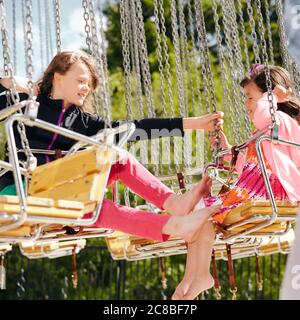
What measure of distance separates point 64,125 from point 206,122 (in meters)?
0.67

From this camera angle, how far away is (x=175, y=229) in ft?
12.2

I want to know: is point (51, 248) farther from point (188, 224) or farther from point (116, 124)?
point (188, 224)

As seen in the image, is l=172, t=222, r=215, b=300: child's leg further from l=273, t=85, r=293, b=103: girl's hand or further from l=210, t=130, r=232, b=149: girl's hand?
l=273, t=85, r=293, b=103: girl's hand

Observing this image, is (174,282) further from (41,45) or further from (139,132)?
(139,132)

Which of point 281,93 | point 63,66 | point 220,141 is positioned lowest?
point 220,141

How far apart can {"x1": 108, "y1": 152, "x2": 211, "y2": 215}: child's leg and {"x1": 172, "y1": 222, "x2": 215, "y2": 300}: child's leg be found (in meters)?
0.16

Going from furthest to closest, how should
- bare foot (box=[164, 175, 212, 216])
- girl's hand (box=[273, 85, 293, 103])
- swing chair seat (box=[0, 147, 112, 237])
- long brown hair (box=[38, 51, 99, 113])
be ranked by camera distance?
girl's hand (box=[273, 85, 293, 103]) < long brown hair (box=[38, 51, 99, 113]) < bare foot (box=[164, 175, 212, 216]) < swing chair seat (box=[0, 147, 112, 237])

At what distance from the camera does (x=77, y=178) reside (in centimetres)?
331

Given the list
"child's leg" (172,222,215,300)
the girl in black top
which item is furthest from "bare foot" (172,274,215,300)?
the girl in black top

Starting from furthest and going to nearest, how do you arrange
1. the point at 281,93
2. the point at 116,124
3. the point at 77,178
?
the point at 281,93 → the point at 116,124 → the point at 77,178

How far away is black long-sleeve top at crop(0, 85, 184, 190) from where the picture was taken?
4055 mm

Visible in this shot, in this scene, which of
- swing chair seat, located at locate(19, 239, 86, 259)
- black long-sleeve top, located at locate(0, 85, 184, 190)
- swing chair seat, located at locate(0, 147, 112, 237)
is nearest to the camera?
swing chair seat, located at locate(0, 147, 112, 237)

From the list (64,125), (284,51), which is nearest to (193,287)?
(64,125)

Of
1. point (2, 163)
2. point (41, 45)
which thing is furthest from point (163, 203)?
point (41, 45)
